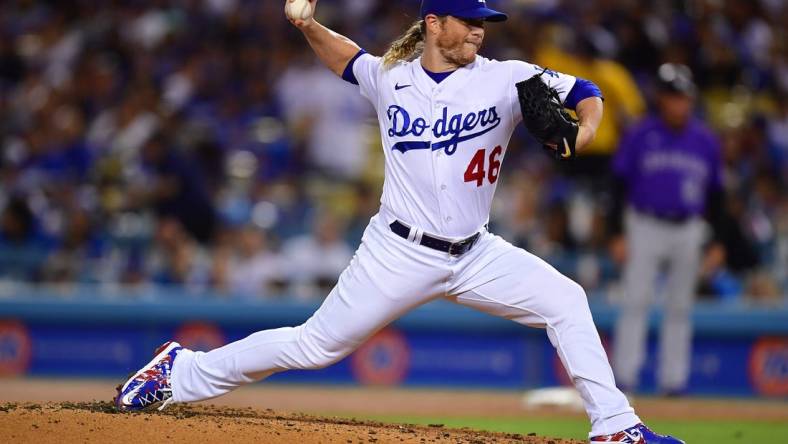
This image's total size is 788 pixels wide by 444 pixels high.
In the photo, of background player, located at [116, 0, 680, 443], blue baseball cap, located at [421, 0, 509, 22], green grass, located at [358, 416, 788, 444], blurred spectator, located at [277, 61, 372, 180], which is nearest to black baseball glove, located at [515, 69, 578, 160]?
background player, located at [116, 0, 680, 443]

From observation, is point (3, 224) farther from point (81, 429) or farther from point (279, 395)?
point (81, 429)

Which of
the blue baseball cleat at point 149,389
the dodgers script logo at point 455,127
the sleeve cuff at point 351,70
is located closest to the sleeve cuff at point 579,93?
the dodgers script logo at point 455,127

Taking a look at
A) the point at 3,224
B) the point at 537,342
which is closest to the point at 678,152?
the point at 537,342

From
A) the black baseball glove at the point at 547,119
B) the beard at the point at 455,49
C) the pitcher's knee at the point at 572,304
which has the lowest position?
the pitcher's knee at the point at 572,304

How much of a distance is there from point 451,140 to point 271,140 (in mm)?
7513

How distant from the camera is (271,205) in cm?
1141

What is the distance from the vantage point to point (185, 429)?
500 centimetres

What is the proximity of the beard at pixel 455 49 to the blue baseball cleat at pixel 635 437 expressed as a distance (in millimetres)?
1691

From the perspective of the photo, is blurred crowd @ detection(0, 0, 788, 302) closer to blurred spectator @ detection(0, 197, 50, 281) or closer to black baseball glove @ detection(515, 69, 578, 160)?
blurred spectator @ detection(0, 197, 50, 281)

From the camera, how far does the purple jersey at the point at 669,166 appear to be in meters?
8.85

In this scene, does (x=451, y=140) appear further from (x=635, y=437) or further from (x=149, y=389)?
(x=149, y=389)

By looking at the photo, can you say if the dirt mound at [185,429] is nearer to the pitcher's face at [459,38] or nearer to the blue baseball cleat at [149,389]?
the blue baseball cleat at [149,389]

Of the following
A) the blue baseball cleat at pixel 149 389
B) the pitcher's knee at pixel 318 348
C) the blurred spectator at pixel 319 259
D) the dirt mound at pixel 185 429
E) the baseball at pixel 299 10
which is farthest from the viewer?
the blurred spectator at pixel 319 259

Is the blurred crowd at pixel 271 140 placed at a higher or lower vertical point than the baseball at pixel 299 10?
higher
